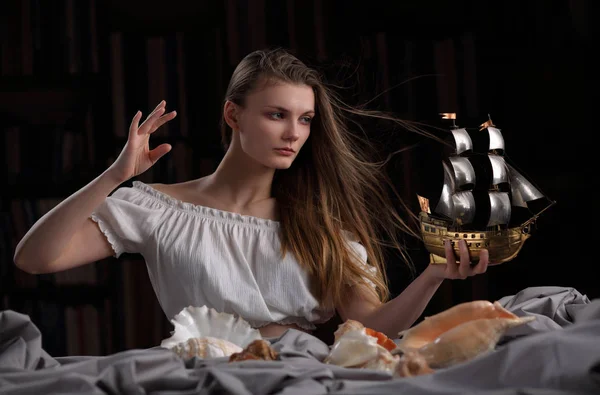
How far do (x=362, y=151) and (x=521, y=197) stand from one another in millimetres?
599

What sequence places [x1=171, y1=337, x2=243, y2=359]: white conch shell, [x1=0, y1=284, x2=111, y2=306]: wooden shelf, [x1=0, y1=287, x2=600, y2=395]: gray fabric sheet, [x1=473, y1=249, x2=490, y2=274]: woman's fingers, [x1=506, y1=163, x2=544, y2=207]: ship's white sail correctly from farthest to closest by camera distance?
[x1=0, y1=284, x2=111, y2=306]: wooden shelf → [x1=506, y1=163, x2=544, y2=207]: ship's white sail → [x1=473, y1=249, x2=490, y2=274]: woman's fingers → [x1=171, y1=337, x2=243, y2=359]: white conch shell → [x1=0, y1=287, x2=600, y2=395]: gray fabric sheet

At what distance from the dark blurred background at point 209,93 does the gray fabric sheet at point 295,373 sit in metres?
1.32

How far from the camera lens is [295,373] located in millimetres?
1020

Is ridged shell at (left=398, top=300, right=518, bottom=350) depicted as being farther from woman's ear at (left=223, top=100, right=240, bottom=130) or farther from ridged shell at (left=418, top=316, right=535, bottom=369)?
woman's ear at (left=223, top=100, right=240, bottom=130)

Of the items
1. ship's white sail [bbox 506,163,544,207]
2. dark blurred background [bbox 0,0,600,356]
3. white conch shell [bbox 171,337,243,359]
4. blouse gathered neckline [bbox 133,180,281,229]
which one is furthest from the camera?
dark blurred background [bbox 0,0,600,356]

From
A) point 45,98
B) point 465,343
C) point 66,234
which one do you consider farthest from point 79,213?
point 45,98

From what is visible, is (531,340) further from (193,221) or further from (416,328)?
(193,221)

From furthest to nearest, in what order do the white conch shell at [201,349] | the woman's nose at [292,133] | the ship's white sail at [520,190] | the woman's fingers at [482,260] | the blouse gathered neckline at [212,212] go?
the blouse gathered neckline at [212,212], the woman's nose at [292,133], the ship's white sail at [520,190], the woman's fingers at [482,260], the white conch shell at [201,349]

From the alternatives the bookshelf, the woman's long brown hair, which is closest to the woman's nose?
the woman's long brown hair

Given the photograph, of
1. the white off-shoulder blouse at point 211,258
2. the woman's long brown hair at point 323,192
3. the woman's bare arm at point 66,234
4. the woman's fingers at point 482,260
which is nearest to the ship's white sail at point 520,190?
the woman's fingers at point 482,260

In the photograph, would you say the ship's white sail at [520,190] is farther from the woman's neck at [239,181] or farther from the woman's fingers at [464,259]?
the woman's neck at [239,181]

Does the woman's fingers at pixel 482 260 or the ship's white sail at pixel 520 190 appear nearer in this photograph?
the woman's fingers at pixel 482 260

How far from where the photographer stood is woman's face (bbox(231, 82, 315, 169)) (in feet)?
5.80

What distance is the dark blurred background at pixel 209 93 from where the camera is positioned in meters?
2.37
